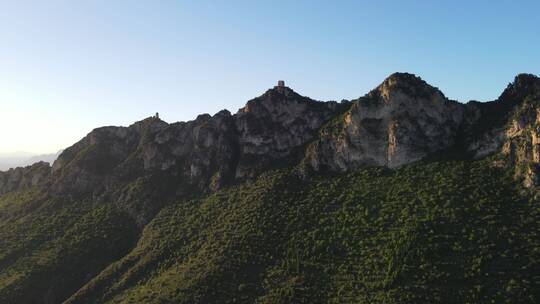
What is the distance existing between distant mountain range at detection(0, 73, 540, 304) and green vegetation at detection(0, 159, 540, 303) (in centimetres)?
40

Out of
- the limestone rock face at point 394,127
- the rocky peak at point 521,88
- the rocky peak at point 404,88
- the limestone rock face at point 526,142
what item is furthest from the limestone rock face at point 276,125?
the limestone rock face at point 526,142

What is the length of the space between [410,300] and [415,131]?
61.6m

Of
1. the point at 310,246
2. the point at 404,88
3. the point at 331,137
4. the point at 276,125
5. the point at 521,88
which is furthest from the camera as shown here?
the point at 276,125

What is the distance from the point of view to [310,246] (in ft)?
417

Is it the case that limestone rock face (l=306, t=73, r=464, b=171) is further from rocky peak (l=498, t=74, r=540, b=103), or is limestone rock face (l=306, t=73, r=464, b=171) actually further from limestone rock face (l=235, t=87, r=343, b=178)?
limestone rock face (l=235, t=87, r=343, b=178)

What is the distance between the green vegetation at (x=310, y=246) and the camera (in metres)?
106

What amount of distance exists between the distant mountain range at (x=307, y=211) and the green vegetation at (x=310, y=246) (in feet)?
1.32

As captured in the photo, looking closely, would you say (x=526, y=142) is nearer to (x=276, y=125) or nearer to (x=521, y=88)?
(x=521, y=88)

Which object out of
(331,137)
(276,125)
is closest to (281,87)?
(276,125)

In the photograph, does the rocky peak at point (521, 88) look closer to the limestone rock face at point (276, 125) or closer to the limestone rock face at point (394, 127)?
the limestone rock face at point (394, 127)

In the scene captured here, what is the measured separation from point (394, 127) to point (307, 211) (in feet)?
116

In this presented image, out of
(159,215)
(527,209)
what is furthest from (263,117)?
(527,209)

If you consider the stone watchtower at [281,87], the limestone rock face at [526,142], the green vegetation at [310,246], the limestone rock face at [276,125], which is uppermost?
the stone watchtower at [281,87]

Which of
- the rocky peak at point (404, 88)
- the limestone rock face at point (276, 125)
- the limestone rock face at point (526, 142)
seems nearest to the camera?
the limestone rock face at point (526, 142)
